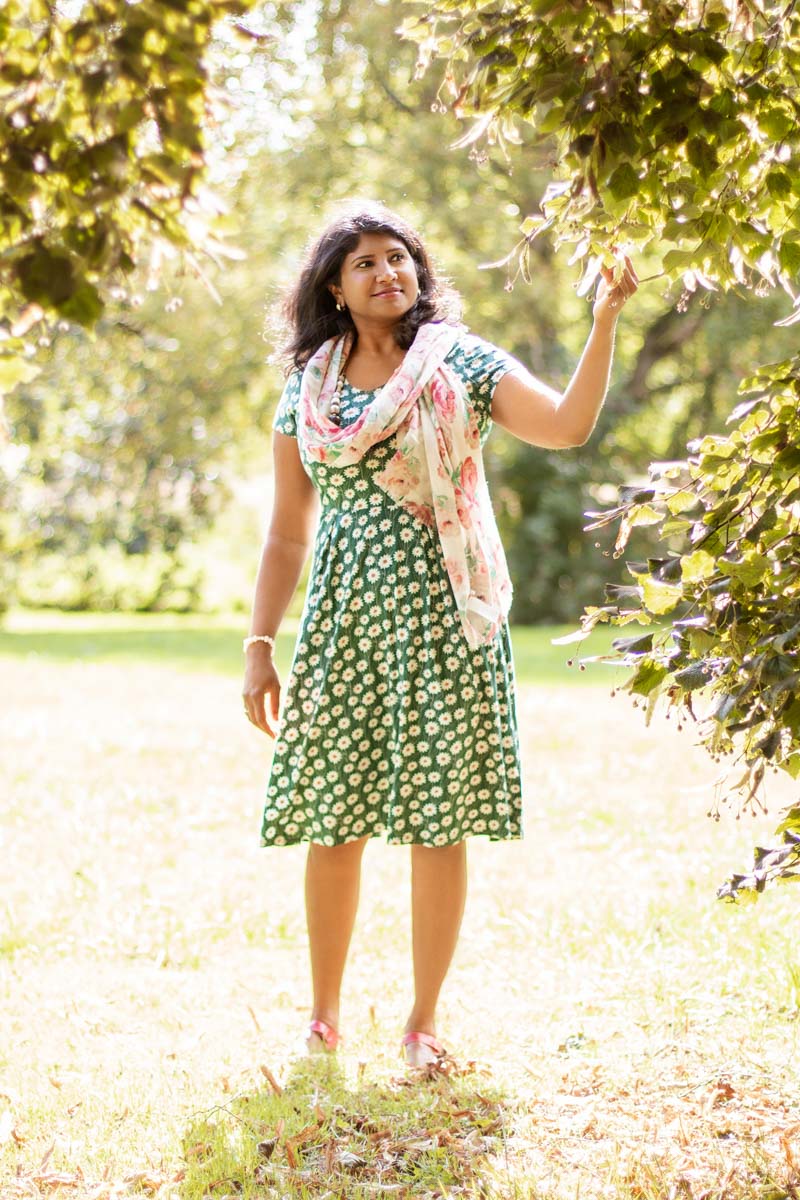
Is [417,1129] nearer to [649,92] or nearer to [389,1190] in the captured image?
[389,1190]

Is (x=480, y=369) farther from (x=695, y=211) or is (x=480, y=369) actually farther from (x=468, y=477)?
(x=695, y=211)

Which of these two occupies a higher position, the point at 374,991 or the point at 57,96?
the point at 57,96

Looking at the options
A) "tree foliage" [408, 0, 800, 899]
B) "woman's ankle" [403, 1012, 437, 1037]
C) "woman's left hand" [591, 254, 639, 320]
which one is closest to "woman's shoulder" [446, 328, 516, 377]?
"woman's left hand" [591, 254, 639, 320]

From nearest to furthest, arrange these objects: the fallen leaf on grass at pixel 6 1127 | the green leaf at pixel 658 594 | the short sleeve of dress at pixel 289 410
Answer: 1. the green leaf at pixel 658 594
2. the fallen leaf on grass at pixel 6 1127
3. the short sleeve of dress at pixel 289 410

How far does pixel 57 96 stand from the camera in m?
1.74

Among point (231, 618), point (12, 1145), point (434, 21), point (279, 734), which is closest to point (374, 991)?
point (279, 734)

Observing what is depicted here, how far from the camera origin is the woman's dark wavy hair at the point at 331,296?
134 inches

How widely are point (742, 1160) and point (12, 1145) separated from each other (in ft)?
4.78

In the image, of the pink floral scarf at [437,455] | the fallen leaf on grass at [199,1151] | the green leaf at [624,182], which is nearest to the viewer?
the green leaf at [624,182]

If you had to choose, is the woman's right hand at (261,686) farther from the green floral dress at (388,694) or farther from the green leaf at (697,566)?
the green leaf at (697,566)

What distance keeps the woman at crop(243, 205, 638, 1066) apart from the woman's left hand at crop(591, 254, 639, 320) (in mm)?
461

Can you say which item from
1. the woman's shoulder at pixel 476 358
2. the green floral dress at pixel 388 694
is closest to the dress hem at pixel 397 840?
the green floral dress at pixel 388 694

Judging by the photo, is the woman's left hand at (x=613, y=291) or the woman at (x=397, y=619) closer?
the woman's left hand at (x=613, y=291)

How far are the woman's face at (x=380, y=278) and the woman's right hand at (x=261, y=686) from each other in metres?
0.88
